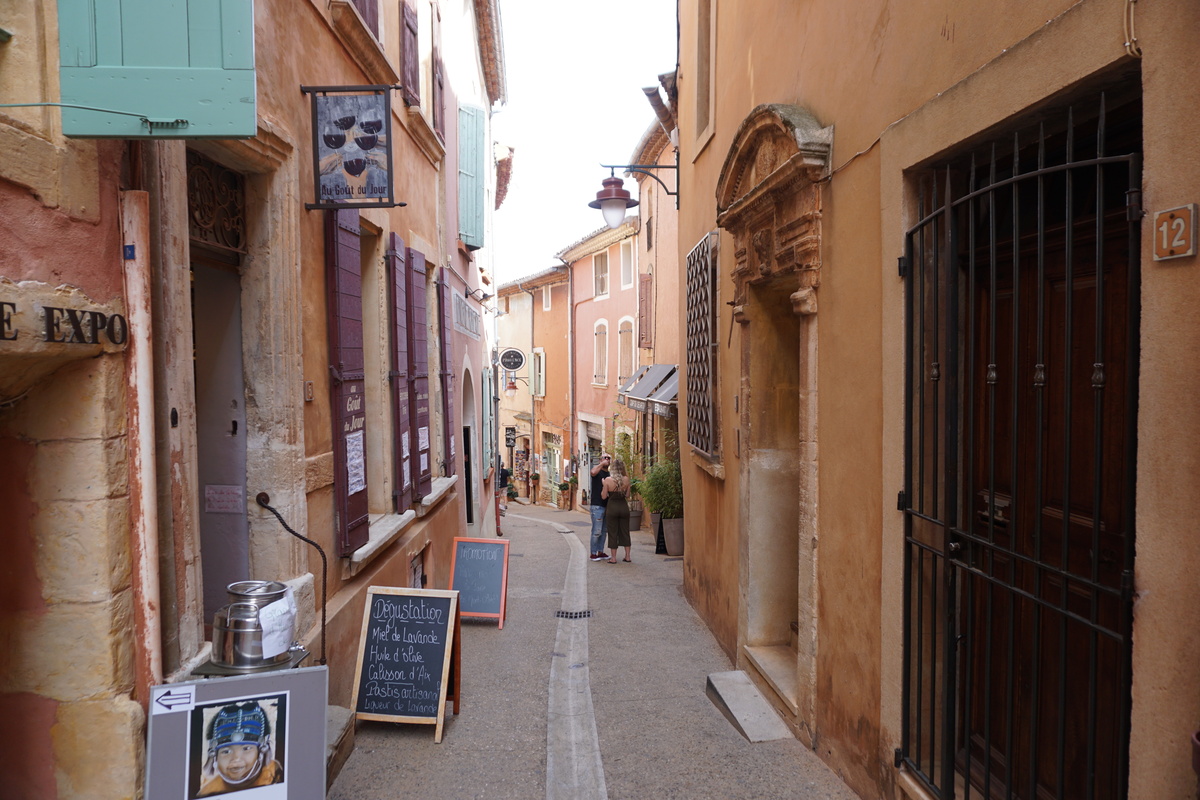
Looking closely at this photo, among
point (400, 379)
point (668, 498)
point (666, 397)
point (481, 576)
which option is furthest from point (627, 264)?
point (400, 379)

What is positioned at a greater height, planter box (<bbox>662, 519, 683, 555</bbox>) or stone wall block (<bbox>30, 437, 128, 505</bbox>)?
stone wall block (<bbox>30, 437, 128, 505</bbox>)

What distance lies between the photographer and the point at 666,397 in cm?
1258

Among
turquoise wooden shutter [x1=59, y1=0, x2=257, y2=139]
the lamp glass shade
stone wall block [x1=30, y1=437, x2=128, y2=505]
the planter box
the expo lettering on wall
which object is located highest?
the lamp glass shade

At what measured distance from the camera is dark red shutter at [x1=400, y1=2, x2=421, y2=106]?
7285mm

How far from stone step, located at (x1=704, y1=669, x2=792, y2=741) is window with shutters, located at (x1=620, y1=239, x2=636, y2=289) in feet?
47.1

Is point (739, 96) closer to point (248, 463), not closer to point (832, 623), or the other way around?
point (832, 623)

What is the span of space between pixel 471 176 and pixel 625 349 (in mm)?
8778

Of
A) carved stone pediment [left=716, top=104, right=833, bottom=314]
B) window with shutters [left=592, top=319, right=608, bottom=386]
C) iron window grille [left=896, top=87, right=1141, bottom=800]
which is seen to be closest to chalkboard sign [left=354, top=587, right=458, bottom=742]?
iron window grille [left=896, top=87, right=1141, bottom=800]

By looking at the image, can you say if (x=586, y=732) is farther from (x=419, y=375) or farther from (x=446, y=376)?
(x=446, y=376)

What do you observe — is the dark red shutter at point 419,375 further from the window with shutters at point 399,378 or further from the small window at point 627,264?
the small window at point 627,264

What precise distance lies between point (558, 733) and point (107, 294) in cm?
353

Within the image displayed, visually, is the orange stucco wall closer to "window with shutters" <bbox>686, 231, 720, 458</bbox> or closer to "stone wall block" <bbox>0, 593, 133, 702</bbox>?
"window with shutters" <bbox>686, 231, 720, 458</bbox>

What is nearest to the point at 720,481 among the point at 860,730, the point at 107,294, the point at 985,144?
the point at 860,730

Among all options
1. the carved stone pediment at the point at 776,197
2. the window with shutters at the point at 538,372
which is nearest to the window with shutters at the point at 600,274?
the window with shutters at the point at 538,372
